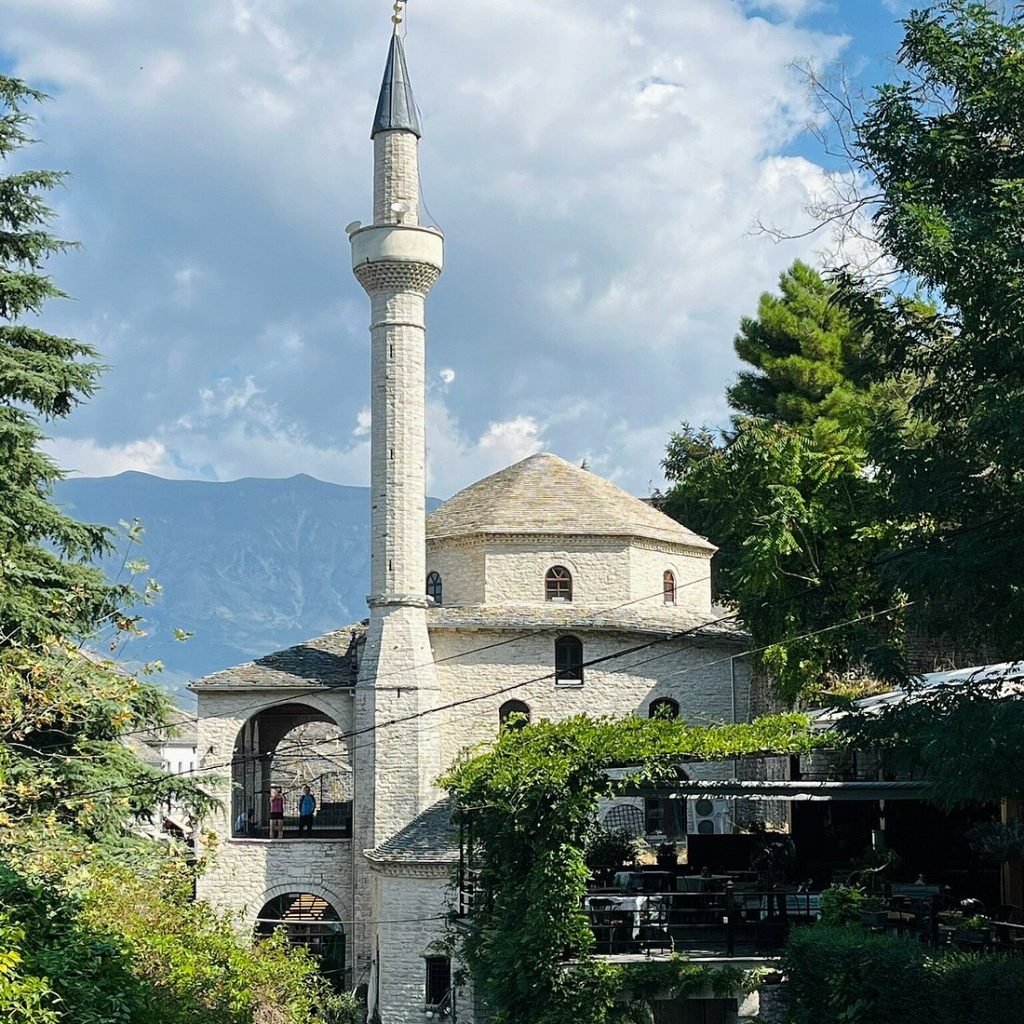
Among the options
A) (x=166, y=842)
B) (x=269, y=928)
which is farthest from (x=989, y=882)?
(x=269, y=928)

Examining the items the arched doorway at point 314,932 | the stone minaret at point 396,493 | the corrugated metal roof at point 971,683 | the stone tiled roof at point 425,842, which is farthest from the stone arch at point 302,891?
the corrugated metal roof at point 971,683

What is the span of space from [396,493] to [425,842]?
8061 millimetres

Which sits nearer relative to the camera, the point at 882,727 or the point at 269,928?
the point at 882,727

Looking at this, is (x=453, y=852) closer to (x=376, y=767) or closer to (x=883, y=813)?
(x=376, y=767)

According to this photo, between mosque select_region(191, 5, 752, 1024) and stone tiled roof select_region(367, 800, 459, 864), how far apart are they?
98mm

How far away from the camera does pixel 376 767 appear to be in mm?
33844

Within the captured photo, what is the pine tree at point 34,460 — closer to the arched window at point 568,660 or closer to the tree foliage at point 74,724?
the tree foliage at point 74,724

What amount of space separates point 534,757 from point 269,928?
18703mm

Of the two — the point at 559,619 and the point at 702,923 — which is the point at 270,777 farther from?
the point at 702,923

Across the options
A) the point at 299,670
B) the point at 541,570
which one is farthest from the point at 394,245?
the point at 299,670

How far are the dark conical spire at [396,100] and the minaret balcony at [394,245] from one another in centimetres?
237

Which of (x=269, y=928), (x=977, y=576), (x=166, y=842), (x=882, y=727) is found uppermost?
(x=977, y=576)

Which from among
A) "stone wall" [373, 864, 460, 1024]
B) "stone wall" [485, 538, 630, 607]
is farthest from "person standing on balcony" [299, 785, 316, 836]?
"stone wall" [485, 538, 630, 607]

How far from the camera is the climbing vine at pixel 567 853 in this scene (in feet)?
62.0
